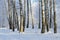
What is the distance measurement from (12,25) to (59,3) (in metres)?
9.22

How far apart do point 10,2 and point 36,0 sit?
9208 mm

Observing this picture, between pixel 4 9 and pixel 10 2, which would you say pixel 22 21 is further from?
pixel 4 9

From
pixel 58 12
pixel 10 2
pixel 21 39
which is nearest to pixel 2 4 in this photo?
pixel 58 12

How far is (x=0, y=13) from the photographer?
70.3 feet

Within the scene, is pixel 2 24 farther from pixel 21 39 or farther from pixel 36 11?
pixel 21 39

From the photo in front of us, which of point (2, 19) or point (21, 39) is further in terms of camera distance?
point (2, 19)

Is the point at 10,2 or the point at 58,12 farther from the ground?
the point at 10,2

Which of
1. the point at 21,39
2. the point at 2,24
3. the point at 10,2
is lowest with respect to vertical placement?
the point at 2,24

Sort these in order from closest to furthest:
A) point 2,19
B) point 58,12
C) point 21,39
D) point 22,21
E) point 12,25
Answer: point 21,39 → point 22,21 → point 12,25 → point 58,12 → point 2,19

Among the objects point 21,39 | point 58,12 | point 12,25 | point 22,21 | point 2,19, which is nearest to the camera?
point 21,39

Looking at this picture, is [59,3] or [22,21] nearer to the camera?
[22,21]

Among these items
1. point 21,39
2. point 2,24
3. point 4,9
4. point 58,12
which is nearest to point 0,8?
point 4,9

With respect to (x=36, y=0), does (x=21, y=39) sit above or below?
below

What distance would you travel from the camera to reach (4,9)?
70.3ft
